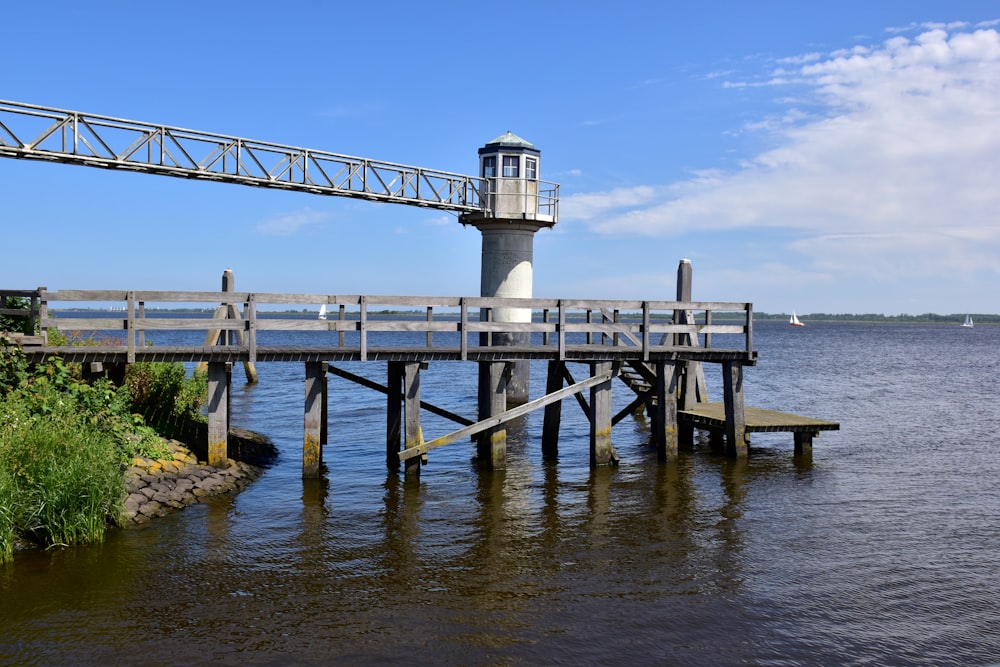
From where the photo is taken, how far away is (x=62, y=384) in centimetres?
1380

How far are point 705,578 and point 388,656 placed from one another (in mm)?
4395

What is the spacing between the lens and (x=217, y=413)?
47.4 ft

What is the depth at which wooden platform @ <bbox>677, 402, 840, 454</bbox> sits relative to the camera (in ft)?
59.3

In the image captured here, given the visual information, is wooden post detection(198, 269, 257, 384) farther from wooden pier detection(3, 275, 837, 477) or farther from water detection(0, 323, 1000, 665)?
water detection(0, 323, 1000, 665)

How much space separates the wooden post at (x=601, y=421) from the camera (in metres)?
16.8

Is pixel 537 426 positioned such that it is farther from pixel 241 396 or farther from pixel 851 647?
pixel 851 647

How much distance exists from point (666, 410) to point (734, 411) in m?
→ 1.60

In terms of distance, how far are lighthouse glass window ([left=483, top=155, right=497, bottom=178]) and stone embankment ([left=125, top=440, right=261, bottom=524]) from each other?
46.5 feet

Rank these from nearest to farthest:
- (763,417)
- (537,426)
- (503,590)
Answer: (503,590), (763,417), (537,426)

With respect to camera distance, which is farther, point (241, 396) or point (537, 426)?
point (241, 396)

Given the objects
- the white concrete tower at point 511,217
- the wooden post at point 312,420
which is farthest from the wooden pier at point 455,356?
the white concrete tower at point 511,217

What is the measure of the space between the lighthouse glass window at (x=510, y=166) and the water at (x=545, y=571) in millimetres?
11194

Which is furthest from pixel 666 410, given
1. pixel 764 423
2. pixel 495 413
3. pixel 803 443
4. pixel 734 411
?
pixel 495 413

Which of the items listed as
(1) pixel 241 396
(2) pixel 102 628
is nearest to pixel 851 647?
(2) pixel 102 628
